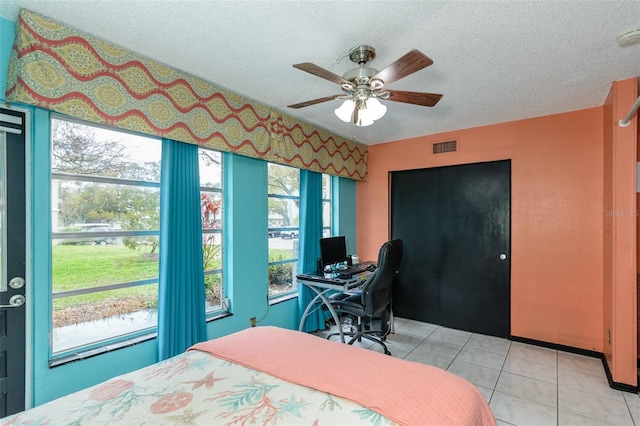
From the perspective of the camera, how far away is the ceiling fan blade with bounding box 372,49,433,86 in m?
1.41

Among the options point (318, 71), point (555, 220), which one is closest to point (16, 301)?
point (318, 71)

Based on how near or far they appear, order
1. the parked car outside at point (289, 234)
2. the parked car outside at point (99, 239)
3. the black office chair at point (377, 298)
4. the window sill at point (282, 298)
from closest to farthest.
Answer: the parked car outside at point (99, 239), the black office chair at point (377, 298), the window sill at point (282, 298), the parked car outside at point (289, 234)

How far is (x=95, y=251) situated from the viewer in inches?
78.0

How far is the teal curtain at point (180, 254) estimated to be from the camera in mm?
2197

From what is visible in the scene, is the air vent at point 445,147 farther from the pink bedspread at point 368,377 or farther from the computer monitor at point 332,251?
the pink bedspread at point 368,377

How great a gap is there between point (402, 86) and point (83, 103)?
7.39 ft

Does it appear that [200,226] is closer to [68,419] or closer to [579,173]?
[68,419]

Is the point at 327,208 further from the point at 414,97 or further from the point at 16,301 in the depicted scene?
the point at 16,301

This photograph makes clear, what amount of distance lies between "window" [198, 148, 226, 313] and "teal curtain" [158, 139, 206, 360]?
0.23m

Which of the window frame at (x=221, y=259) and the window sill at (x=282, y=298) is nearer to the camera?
the window frame at (x=221, y=259)

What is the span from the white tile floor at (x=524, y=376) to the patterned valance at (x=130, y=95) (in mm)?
2552

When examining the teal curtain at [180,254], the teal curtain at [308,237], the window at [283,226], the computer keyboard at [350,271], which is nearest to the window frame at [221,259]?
the teal curtain at [180,254]

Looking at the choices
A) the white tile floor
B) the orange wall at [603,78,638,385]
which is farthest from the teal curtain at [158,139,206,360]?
the orange wall at [603,78,638,385]

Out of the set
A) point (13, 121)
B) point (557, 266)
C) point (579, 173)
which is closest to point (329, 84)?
point (13, 121)
